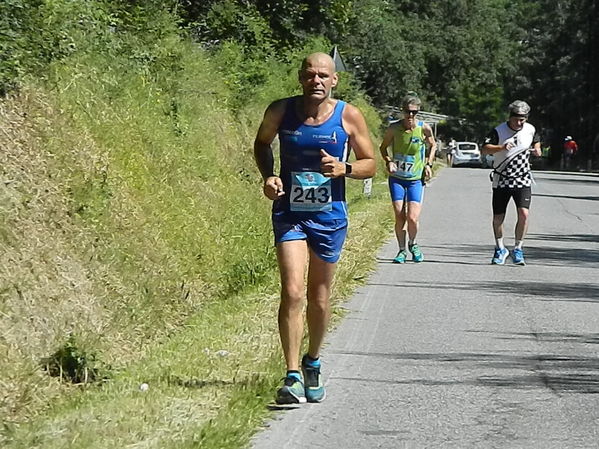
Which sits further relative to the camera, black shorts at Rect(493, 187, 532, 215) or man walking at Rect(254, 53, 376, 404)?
black shorts at Rect(493, 187, 532, 215)

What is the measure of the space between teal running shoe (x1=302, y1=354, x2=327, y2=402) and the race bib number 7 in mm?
972

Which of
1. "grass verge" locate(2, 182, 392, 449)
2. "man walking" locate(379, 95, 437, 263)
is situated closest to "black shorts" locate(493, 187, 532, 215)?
"man walking" locate(379, 95, 437, 263)

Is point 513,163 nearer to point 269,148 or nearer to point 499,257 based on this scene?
point 499,257

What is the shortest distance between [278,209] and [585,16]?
229 feet

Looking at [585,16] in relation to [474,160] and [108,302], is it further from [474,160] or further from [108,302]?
[108,302]

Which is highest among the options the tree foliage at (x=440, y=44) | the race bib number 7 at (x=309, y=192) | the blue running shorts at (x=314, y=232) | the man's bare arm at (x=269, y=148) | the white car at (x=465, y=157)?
the man's bare arm at (x=269, y=148)

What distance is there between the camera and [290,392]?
734cm

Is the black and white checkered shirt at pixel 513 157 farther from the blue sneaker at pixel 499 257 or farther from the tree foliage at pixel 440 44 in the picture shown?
the tree foliage at pixel 440 44

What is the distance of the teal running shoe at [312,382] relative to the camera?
24.7 feet

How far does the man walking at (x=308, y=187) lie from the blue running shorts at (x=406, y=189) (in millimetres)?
7506

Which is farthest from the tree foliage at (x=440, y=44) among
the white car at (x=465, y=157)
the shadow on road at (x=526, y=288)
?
the white car at (x=465, y=157)

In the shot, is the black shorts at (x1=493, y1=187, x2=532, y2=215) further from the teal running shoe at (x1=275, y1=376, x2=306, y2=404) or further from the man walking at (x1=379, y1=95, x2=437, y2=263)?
the teal running shoe at (x1=275, y1=376, x2=306, y2=404)

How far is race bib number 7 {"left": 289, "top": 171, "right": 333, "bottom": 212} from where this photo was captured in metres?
7.35

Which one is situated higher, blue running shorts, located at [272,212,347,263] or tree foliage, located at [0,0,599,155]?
blue running shorts, located at [272,212,347,263]
